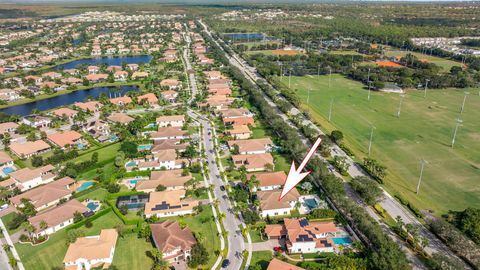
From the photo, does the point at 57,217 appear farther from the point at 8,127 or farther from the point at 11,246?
the point at 8,127

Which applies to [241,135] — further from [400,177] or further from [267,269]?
[267,269]

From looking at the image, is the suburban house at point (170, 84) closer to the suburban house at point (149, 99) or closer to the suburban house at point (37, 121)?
the suburban house at point (149, 99)

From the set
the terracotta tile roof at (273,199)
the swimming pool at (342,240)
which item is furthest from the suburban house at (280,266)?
the terracotta tile roof at (273,199)

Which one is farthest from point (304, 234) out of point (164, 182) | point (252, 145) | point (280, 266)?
point (252, 145)

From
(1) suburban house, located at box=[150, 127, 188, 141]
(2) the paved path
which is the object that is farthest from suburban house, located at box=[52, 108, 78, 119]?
(2) the paved path

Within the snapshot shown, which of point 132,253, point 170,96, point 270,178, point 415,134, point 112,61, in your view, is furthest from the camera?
A: point 112,61
